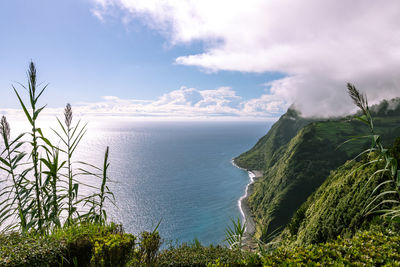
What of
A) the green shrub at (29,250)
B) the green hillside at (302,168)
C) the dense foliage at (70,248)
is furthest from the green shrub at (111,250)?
the green hillside at (302,168)

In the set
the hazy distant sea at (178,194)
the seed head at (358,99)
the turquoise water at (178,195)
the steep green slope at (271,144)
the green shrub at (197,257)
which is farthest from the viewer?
the steep green slope at (271,144)

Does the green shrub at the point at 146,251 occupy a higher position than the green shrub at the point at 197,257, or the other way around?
the green shrub at the point at 146,251

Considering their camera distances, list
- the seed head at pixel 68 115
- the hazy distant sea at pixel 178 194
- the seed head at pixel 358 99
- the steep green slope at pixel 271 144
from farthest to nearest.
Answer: the steep green slope at pixel 271 144
the hazy distant sea at pixel 178 194
the seed head at pixel 68 115
the seed head at pixel 358 99

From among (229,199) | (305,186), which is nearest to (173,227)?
(229,199)

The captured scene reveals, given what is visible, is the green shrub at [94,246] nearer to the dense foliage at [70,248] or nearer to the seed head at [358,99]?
the dense foliage at [70,248]

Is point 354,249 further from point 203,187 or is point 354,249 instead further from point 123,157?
point 123,157

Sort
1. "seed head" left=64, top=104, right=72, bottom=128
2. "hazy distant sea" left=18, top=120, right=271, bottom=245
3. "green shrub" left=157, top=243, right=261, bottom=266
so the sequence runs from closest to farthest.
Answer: "seed head" left=64, top=104, right=72, bottom=128
"green shrub" left=157, top=243, right=261, bottom=266
"hazy distant sea" left=18, top=120, right=271, bottom=245

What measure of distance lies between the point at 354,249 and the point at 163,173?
403 ft

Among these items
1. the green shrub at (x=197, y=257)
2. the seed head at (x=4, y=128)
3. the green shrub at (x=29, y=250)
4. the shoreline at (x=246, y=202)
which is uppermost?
the seed head at (x=4, y=128)

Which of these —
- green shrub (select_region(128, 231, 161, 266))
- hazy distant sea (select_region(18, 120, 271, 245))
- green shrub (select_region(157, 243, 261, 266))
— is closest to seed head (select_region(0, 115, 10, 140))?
green shrub (select_region(128, 231, 161, 266))

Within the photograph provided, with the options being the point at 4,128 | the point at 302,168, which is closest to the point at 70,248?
the point at 4,128

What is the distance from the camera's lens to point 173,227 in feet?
229

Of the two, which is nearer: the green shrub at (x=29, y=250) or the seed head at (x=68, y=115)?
the green shrub at (x=29, y=250)

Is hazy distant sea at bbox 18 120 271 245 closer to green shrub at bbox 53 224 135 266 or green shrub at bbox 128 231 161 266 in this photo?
green shrub at bbox 128 231 161 266
